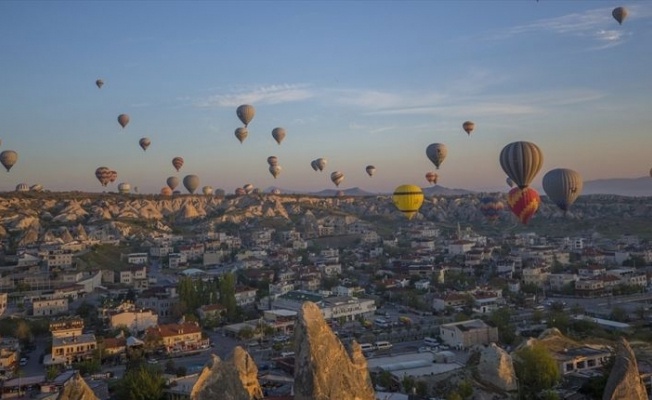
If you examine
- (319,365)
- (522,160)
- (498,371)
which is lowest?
(498,371)

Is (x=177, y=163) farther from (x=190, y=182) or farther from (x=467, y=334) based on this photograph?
(x=467, y=334)

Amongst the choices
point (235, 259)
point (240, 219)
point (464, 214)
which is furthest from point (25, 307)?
point (464, 214)

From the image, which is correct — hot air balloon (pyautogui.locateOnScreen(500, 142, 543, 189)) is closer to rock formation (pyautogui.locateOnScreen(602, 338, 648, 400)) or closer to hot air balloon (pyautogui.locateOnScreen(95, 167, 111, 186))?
rock formation (pyautogui.locateOnScreen(602, 338, 648, 400))

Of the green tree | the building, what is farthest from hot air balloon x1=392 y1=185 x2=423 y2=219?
the green tree

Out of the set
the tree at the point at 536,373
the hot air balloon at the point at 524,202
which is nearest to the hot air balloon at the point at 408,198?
the hot air balloon at the point at 524,202

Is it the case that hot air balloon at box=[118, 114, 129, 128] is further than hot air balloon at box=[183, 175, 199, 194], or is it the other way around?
hot air balloon at box=[183, 175, 199, 194]

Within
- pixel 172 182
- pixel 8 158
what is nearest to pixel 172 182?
pixel 172 182
